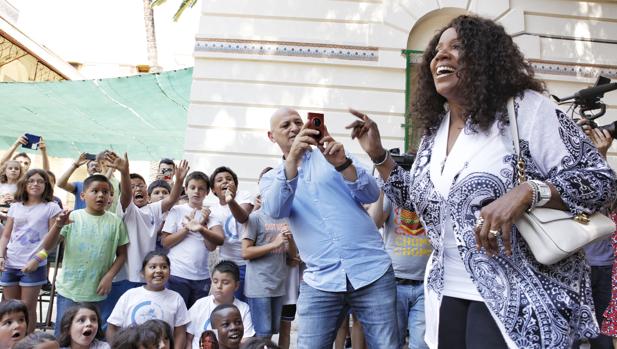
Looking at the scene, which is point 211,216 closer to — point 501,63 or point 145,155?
point 501,63

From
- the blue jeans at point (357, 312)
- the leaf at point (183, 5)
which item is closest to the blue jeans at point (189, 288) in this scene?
the blue jeans at point (357, 312)

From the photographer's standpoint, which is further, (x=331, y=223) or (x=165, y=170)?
(x=165, y=170)

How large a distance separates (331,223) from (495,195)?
1379 millimetres

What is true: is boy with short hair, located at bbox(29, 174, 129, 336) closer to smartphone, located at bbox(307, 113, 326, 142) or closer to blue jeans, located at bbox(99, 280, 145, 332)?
blue jeans, located at bbox(99, 280, 145, 332)

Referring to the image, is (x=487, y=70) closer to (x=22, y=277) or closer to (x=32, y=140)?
(x=22, y=277)

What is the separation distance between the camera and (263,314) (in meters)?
5.20

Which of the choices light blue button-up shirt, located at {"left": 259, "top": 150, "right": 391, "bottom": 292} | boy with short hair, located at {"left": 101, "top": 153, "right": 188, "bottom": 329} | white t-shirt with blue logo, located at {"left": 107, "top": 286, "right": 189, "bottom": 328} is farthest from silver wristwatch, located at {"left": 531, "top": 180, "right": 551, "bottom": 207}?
boy with short hair, located at {"left": 101, "top": 153, "right": 188, "bottom": 329}

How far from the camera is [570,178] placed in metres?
1.80

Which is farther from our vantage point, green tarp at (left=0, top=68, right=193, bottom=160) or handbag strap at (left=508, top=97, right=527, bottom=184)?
green tarp at (left=0, top=68, right=193, bottom=160)

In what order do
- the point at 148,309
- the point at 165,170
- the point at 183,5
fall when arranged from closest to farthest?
the point at 148,309
the point at 165,170
the point at 183,5

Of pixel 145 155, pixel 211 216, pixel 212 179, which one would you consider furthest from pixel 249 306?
pixel 145 155

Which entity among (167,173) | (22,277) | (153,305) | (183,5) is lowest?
(153,305)

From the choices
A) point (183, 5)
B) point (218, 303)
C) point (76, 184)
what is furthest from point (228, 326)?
point (183, 5)

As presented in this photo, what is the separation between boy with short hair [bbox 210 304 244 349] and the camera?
448 cm
